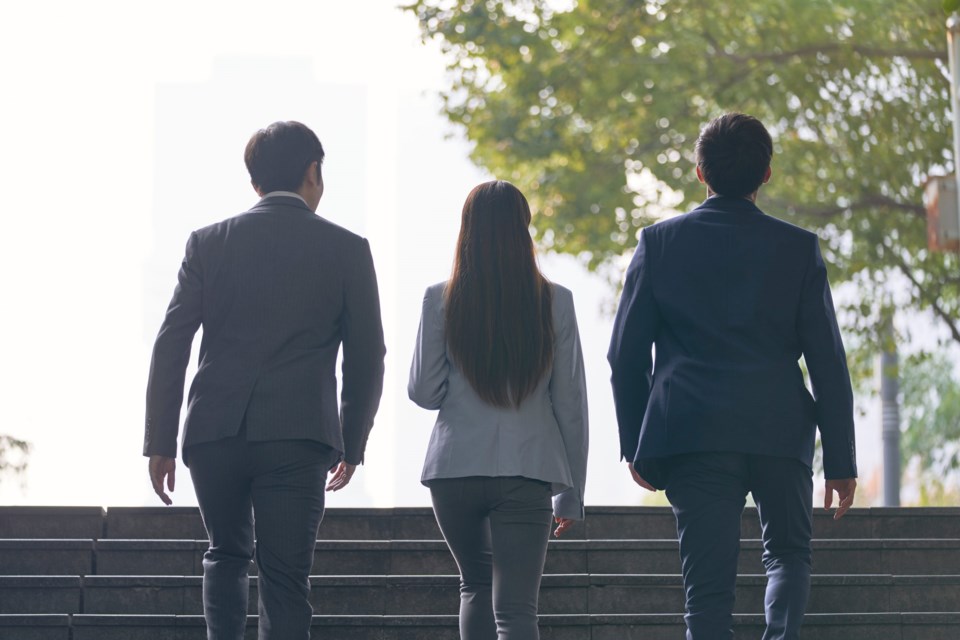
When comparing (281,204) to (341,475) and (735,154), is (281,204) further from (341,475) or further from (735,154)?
(735,154)

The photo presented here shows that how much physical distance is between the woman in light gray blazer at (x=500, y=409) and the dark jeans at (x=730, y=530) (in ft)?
1.65

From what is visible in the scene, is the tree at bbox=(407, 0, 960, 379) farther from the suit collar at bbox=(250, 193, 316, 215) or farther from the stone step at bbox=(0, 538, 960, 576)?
the suit collar at bbox=(250, 193, 316, 215)

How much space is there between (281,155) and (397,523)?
308 cm

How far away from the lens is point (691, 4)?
15.4m

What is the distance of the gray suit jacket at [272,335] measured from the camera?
4.66 metres

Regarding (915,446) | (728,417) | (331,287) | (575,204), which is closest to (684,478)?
(728,417)

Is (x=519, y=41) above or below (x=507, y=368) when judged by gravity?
above

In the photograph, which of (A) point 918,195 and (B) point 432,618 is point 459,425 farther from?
(A) point 918,195

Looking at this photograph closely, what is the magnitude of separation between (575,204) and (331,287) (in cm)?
1105

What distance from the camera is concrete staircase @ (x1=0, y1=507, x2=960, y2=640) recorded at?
6.61 metres

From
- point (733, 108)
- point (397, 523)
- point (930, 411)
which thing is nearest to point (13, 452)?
point (397, 523)

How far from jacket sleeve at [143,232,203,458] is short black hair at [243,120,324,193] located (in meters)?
0.48

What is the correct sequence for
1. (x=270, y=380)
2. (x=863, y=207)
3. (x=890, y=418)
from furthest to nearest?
(x=890, y=418)
(x=863, y=207)
(x=270, y=380)

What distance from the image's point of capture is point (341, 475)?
192 inches
